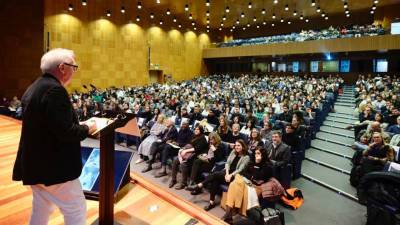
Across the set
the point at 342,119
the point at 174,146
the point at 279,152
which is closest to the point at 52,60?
the point at 279,152

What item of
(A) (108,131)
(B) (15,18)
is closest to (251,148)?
(A) (108,131)

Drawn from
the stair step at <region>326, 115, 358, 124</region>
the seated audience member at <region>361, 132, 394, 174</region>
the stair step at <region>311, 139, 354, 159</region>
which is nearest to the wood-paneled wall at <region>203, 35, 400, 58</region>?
the stair step at <region>326, 115, 358, 124</region>

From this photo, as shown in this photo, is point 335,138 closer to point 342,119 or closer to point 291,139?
point 342,119

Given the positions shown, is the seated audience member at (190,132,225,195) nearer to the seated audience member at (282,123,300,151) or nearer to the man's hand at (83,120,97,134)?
the seated audience member at (282,123,300,151)

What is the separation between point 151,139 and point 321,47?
13.8 m

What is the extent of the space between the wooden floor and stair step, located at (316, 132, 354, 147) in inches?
215

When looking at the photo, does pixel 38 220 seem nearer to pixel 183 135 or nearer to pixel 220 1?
pixel 183 135

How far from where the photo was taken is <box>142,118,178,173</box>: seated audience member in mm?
5793

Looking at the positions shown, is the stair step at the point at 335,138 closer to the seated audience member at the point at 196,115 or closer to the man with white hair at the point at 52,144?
the seated audience member at the point at 196,115

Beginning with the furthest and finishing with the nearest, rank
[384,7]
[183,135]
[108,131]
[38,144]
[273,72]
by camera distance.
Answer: [273,72] → [384,7] → [183,135] → [108,131] → [38,144]

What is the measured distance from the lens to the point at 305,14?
1977 centimetres

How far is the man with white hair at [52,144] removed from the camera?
143 centimetres

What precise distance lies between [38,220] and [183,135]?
4.33m

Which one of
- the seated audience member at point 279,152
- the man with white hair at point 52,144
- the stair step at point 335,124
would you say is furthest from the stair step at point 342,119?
the man with white hair at point 52,144
